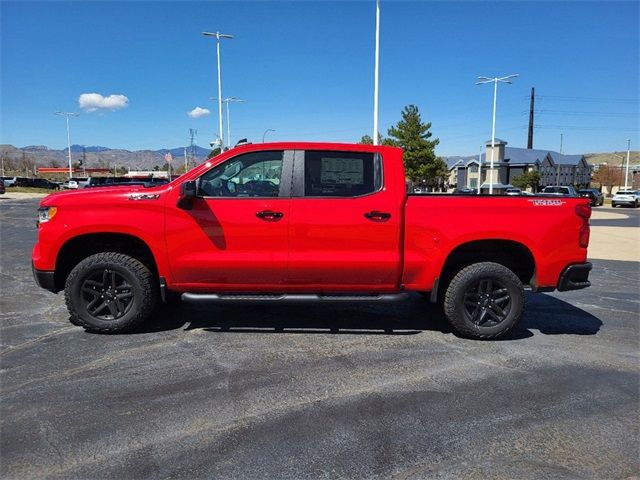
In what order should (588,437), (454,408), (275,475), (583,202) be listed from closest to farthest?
1. (275,475)
2. (588,437)
3. (454,408)
4. (583,202)

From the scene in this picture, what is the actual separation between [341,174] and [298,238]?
81cm

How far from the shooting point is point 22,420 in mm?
3283

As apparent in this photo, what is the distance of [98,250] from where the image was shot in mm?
5105

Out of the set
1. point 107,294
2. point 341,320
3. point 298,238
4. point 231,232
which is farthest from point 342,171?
point 107,294

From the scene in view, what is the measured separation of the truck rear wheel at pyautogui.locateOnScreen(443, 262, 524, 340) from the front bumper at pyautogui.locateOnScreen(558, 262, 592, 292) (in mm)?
429

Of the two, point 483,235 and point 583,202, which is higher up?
point 583,202

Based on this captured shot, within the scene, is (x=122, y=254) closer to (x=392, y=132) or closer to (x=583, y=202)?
(x=583, y=202)

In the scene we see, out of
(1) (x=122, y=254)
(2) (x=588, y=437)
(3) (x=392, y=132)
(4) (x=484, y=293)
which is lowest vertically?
(2) (x=588, y=437)

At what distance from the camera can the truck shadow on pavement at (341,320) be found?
5297 millimetres

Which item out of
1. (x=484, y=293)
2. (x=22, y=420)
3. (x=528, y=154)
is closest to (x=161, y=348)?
(x=22, y=420)

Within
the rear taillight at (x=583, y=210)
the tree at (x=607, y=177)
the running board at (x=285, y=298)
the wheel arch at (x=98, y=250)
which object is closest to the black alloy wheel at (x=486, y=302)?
the running board at (x=285, y=298)

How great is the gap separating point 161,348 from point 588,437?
364 cm

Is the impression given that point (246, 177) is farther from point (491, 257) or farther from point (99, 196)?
point (491, 257)

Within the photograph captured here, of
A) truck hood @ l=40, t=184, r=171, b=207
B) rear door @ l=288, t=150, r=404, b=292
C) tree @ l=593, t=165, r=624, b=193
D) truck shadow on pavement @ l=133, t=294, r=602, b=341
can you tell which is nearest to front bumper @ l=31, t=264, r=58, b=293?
truck hood @ l=40, t=184, r=171, b=207
